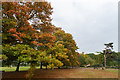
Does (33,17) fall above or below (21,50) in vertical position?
above

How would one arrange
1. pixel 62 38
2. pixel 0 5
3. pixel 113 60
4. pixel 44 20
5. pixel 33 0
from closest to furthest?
pixel 0 5, pixel 33 0, pixel 44 20, pixel 62 38, pixel 113 60

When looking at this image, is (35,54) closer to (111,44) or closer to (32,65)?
(32,65)

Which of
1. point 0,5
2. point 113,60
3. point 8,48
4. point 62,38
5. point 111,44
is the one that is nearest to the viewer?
point 8,48

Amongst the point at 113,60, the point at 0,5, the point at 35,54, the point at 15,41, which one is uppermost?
the point at 0,5

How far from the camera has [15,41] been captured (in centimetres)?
757

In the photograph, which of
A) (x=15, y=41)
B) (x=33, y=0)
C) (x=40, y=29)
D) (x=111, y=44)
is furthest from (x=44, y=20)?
(x=111, y=44)

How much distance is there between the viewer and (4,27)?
22.8ft

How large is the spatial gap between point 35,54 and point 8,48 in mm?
1800

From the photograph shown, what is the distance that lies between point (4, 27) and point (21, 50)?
223 cm

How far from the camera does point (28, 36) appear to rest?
695cm

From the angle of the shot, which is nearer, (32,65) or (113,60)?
(32,65)

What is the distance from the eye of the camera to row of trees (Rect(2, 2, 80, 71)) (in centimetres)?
632

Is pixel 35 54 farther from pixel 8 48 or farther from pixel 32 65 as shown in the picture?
pixel 8 48

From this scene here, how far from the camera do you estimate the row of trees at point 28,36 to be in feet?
20.7
